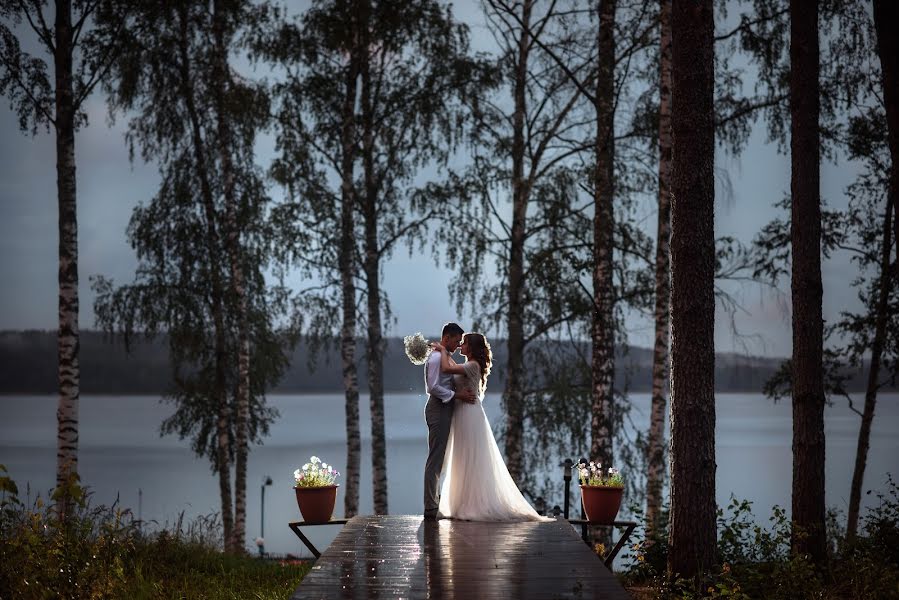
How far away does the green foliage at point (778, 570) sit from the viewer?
7.74 metres

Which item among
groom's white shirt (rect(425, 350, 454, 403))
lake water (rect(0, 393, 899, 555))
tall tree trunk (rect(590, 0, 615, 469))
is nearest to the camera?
groom's white shirt (rect(425, 350, 454, 403))

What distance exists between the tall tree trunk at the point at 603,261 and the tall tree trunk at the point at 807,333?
11.9 feet

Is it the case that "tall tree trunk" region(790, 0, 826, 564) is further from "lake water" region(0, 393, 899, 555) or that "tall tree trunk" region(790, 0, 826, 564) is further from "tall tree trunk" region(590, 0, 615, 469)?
"lake water" region(0, 393, 899, 555)

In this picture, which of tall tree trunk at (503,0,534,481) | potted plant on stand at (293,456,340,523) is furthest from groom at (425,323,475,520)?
tall tree trunk at (503,0,534,481)

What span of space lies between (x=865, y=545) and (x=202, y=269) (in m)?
13.5

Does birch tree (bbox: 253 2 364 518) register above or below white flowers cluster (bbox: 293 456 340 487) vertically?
above

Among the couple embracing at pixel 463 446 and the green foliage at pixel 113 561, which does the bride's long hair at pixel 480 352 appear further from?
the green foliage at pixel 113 561

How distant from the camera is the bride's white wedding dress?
9.98 m

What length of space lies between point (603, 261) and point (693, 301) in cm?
563

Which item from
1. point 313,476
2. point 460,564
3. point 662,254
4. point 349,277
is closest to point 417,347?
point 313,476

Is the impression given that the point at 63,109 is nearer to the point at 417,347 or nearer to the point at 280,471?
the point at 417,347

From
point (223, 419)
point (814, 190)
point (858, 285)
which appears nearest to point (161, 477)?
point (223, 419)

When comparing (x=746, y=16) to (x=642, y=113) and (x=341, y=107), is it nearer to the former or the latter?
(x=642, y=113)

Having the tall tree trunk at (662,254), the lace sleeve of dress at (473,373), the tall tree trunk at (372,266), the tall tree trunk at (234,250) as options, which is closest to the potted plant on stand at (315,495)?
the lace sleeve of dress at (473,373)
